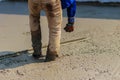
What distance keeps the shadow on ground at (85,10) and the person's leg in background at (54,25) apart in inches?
83.9

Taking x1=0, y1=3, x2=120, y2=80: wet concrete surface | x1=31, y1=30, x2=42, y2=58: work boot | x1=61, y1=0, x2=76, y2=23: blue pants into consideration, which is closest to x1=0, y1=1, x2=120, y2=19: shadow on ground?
x1=0, y1=3, x2=120, y2=80: wet concrete surface

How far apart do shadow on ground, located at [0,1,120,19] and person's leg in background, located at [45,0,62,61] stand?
2.13m

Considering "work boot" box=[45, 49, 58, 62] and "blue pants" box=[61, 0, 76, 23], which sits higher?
"blue pants" box=[61, 0, 76, 23]

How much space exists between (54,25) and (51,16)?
134mm

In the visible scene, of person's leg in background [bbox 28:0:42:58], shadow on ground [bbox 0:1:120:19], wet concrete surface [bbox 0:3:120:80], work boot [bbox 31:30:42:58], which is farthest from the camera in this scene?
shadow on ground [bbox 0:1:120:19]

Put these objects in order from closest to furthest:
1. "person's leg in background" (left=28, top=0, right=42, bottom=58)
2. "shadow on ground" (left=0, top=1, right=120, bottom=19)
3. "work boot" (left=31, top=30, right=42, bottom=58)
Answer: "person's leg in background" (left=28, top=0, right=42, bottom=58) → "work boot" (left=31, top=30, right=42, bottom=58) → "shadow on ground" (left=0, top=1, right=120, bottom=19)

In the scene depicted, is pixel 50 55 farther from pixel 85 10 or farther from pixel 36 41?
pixel 85 10

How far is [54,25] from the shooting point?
205 inches

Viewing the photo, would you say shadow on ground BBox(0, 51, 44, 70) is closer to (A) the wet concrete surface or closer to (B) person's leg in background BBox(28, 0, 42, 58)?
(A) the wet concrete surface

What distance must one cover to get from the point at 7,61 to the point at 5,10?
9.01ft

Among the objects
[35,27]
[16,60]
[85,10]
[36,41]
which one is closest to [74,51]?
[36,41]

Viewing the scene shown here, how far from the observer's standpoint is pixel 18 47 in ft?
19.3

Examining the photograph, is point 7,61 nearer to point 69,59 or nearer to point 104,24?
point 69,59

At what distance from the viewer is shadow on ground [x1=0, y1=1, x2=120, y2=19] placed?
24.1 ft
